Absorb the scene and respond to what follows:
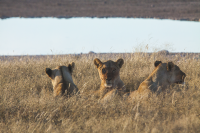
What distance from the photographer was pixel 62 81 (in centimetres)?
596

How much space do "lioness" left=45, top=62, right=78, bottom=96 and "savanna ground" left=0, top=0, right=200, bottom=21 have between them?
2401 cm

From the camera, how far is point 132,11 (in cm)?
3325

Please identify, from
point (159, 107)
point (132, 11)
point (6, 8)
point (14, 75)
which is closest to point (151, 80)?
point (159, 107)

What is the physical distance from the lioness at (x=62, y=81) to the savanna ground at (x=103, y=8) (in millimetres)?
24010

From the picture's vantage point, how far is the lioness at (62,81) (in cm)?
577

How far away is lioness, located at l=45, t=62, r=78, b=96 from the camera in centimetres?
577

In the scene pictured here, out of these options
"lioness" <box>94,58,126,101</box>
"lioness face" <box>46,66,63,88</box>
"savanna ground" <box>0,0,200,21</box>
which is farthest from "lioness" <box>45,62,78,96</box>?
"savanna ground" <box>0,0,200,21</box>

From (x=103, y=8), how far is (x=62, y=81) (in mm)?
29773

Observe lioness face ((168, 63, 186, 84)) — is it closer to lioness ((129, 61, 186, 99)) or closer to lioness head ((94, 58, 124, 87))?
lioness ((129, 61, 186, 99))

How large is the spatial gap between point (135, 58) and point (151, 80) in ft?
15.3

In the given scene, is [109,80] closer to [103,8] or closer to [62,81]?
[62,81]

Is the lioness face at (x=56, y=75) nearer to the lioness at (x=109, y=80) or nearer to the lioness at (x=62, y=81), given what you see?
the lioness at (x=62, y=81)

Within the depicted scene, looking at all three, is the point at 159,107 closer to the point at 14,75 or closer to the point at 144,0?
the point at 14,75

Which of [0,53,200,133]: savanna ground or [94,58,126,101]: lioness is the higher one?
[94,58,126,101]: lioness
